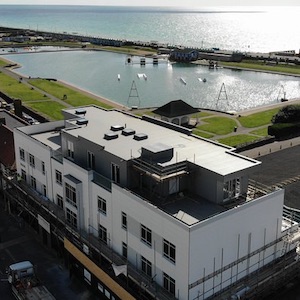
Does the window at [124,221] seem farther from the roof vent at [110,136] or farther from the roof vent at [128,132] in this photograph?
the roof vent at [128,132]

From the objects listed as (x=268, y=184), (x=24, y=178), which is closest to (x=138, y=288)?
(x=24, y=178)

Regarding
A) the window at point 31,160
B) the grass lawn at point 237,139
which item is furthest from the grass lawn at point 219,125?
the window at point 31,160

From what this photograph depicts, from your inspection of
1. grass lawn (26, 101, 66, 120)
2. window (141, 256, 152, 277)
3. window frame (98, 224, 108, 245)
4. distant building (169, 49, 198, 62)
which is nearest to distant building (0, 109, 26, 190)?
window frame (98, 224, 108, 245)

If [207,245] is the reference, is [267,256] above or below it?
below

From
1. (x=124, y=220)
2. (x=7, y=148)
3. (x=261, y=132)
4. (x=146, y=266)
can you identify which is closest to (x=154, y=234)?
(x=146, y=266)

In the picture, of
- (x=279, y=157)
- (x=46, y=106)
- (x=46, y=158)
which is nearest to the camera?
(x=46, y=158)

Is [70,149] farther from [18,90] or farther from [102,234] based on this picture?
[18,90]

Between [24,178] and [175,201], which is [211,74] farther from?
[175,201]
